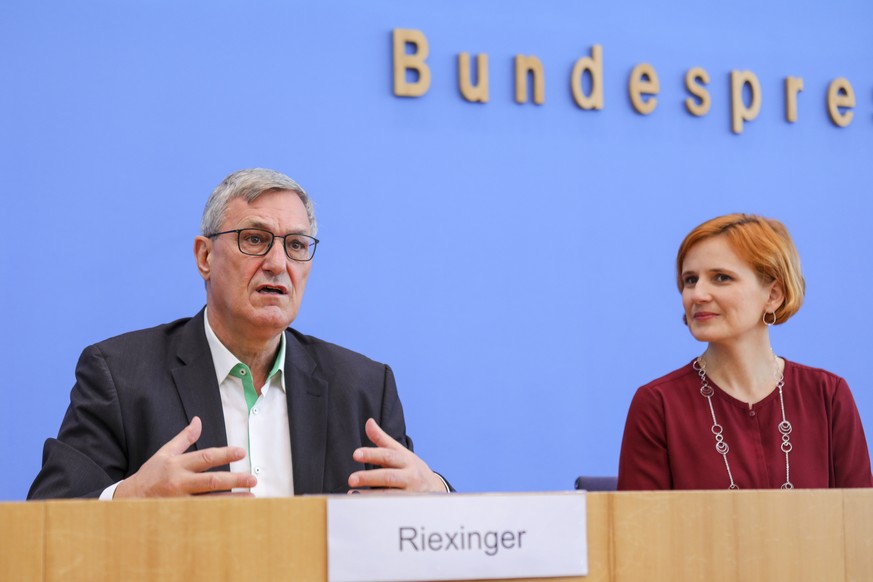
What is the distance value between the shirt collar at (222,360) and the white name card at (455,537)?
104cm

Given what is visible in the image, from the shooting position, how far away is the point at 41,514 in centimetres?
103

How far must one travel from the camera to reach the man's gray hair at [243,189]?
6.96 ft

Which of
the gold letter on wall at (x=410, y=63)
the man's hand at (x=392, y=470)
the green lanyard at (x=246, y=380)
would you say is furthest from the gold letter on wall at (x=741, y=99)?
the man's hand at (x=392, y=470)

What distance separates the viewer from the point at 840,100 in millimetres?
3604

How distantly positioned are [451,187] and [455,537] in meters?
2.12

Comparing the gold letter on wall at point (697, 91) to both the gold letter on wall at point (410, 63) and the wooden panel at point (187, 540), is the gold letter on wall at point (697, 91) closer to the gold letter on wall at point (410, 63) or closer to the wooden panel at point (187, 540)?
the gold letter on wall at point (410, 63)

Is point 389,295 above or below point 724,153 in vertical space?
below

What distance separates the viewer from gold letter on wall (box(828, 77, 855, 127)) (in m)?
3.59

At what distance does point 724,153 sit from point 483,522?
2.65m

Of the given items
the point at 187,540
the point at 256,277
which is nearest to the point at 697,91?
the point at 256,277

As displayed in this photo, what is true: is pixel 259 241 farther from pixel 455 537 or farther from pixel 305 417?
pixel 455 537

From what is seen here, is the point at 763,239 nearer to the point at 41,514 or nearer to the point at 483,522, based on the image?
the point at 483,522

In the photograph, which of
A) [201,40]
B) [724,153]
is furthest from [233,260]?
[724,153]

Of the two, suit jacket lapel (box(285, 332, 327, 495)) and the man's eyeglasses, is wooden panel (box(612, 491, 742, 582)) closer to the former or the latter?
suit jacket lapel (box(285, 332, 327, 495))
